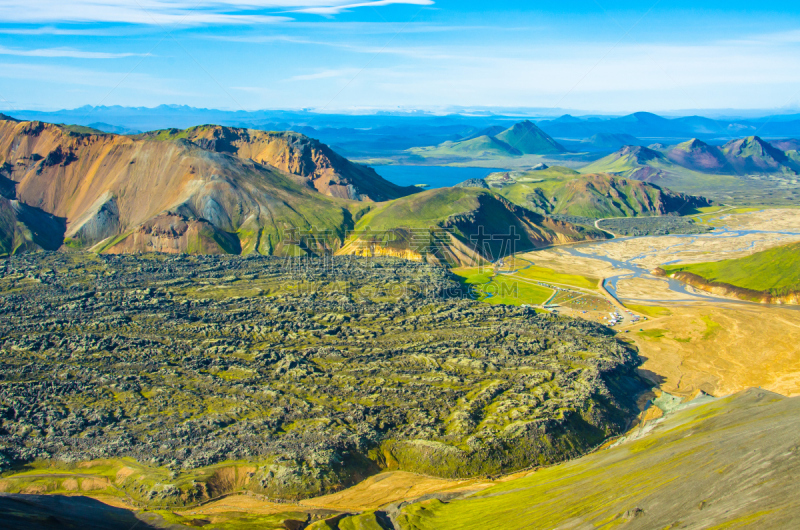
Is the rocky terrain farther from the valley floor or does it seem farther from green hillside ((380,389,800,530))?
green hillside ((380,389,800,530))

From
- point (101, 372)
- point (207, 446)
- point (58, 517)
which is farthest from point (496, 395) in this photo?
point (101, 372)

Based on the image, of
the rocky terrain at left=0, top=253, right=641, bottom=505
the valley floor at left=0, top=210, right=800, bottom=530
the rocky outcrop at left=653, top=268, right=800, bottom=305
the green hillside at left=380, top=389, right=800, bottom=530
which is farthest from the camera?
the rocky outcrop at left=653, top=268, right=800, bottom=305

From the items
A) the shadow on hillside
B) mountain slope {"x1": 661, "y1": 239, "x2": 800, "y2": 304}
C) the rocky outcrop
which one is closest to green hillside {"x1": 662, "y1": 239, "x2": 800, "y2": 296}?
mountain slope {"x1": 661, "y1": 239, "x2": 800, "y2": 304}

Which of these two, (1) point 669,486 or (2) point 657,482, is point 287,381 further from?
(1) point 669,486

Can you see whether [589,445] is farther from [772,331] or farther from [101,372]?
[101,372]

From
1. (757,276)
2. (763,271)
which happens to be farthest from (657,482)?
(763,271)

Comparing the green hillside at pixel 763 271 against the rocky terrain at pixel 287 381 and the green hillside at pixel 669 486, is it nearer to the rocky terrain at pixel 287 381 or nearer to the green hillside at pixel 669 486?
the rocky terrain at pixel 287 381
